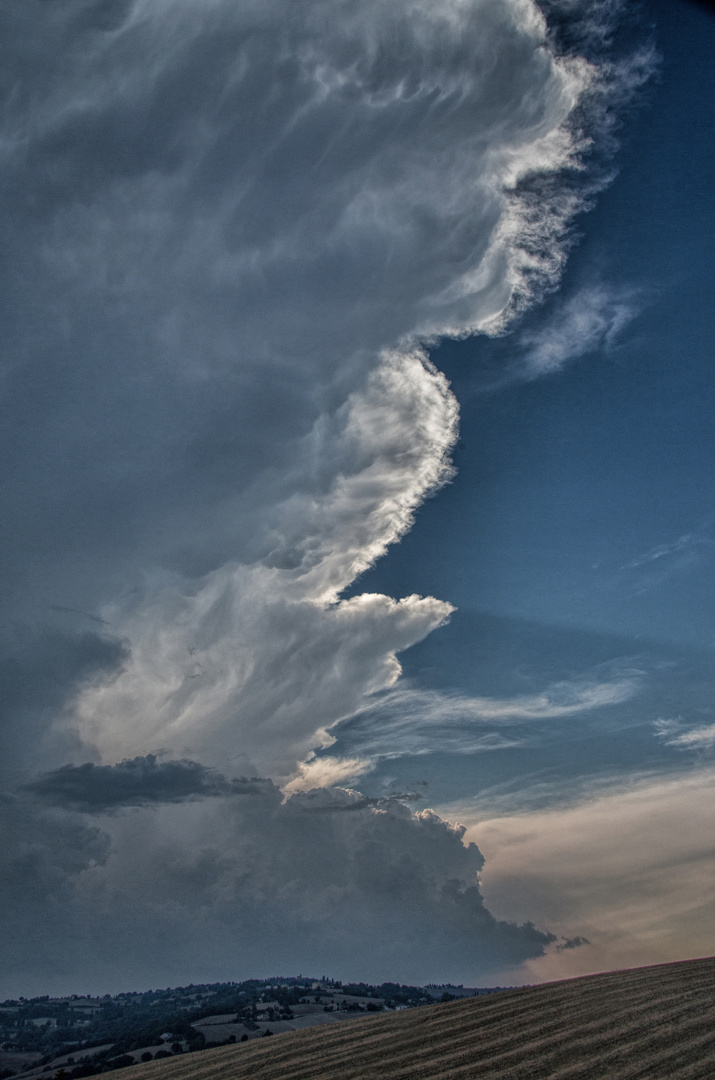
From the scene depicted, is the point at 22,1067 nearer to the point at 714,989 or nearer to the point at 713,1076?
the point at 714,989

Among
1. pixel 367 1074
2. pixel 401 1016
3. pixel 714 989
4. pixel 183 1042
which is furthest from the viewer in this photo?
pixel 183 1042

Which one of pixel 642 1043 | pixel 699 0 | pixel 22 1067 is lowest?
pixel 22 1067

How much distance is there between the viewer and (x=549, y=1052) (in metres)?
31.8

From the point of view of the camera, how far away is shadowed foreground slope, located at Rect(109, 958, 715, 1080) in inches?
1171

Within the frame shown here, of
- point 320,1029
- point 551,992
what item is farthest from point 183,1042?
point 551,992

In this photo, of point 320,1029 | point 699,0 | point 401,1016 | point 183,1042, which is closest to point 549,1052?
point 401,1016

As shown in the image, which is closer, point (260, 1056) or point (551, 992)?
point (260, 1056)

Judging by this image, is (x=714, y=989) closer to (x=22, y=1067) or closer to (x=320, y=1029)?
(x=320, y=1029)

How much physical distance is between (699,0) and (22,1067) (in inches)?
8382

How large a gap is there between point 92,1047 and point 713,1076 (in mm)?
179369

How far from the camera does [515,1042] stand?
34.5 metres

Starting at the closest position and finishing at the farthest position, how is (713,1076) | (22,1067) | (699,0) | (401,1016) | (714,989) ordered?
(699,0)
(713,1076)
(714,989)
(401,1016)
(22,1067)

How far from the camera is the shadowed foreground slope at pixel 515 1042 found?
29.8m

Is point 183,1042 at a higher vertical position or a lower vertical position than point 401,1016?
lower
